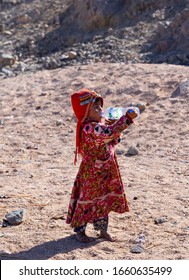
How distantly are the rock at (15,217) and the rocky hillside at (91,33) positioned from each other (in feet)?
21.4

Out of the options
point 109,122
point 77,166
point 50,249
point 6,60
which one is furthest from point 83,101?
point 6,60

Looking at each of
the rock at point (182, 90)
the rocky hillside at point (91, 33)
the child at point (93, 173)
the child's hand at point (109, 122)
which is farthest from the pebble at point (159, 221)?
the rocky hillside at point (91, 33)

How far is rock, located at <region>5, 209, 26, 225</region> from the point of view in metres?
5.25

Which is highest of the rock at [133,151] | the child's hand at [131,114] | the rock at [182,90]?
the child's hand at [131,114]

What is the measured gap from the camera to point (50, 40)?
15.3 m

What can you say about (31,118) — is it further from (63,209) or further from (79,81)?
(63,209)

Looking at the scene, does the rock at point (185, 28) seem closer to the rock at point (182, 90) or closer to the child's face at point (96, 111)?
the rock at point (182, 90)

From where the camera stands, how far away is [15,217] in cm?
527

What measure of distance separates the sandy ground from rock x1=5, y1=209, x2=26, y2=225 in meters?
0.05

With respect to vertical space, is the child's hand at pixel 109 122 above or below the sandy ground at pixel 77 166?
above

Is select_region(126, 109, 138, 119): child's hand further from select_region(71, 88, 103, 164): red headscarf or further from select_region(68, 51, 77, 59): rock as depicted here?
select_region(68, 51, 77, 59): rock

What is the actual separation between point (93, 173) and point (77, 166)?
8.47ft

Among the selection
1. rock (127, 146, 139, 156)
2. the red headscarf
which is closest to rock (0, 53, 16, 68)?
rock (127, 146, 139, 156)

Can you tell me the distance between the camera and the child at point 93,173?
14.5 ft
